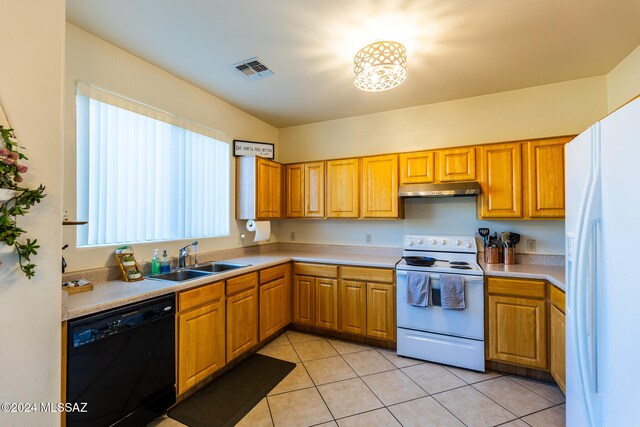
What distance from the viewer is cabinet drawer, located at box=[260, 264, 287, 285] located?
2875mm

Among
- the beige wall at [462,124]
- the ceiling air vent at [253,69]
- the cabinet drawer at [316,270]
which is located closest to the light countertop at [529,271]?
the beige wall at [462,124]

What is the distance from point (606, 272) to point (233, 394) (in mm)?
2455

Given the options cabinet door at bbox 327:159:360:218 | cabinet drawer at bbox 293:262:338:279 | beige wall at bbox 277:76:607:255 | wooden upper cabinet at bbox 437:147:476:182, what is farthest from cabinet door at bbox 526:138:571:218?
cabinet drawer at bbox 293:262:338:279

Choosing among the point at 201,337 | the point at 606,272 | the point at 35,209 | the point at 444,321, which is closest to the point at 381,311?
the point at 444,321

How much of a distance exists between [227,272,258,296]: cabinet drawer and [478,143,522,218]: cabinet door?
7.94ft

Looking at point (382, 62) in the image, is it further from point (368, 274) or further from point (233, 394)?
point (233, 394)

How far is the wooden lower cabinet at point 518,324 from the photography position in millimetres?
2312

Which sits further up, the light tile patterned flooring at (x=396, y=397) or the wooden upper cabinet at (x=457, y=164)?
the wooden upper cabinet at (x=457, y=164)

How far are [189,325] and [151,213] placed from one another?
1.08m

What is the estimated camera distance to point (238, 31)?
6.52 ft

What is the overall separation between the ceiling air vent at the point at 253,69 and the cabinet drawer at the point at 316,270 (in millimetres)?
2068

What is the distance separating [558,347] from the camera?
6.94ft

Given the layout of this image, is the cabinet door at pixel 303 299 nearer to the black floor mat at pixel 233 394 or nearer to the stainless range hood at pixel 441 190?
the black floor mat at pixel 233 394

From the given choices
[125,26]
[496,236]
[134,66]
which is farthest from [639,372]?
[134,66]
